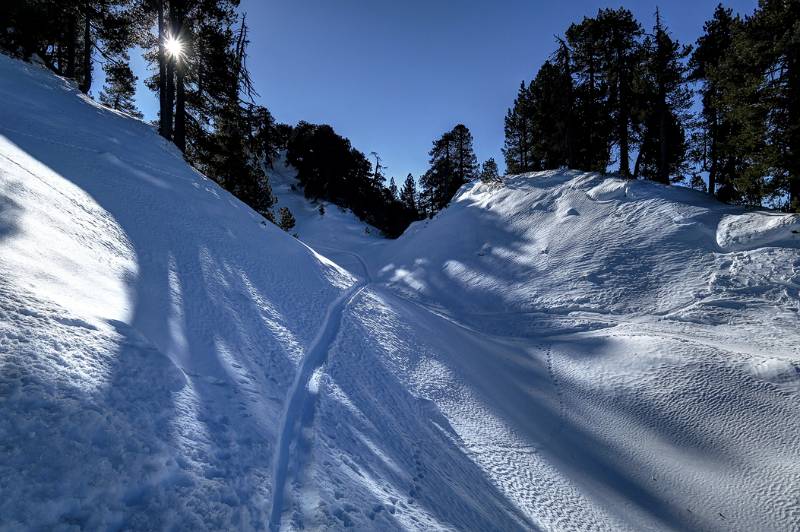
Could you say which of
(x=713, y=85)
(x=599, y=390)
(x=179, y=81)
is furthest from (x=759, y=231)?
(x=179, y=81)

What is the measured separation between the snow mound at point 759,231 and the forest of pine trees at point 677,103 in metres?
0.54

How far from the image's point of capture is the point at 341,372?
187 inches

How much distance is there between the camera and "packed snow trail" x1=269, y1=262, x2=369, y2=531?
97.4 inches

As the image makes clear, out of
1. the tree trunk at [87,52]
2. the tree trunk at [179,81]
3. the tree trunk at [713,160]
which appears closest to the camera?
the tree trunk at [179,81]

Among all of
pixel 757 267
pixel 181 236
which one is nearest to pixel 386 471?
pixel 181 236

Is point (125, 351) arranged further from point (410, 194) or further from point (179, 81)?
point (410, 194)

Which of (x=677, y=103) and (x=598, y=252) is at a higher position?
(x=677, y=103)

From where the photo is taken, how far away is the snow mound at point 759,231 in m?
7.92

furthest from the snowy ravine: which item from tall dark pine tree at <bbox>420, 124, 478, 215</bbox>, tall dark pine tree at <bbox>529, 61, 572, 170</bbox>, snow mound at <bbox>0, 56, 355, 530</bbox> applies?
tall dark pine tree at <bbox>420, 124, 478, 215</bbox>

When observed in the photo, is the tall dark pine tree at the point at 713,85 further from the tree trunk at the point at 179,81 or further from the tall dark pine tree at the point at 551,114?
the tree trunk at the point at 179,81

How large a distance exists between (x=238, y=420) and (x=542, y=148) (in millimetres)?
25272

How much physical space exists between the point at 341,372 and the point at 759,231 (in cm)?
1129

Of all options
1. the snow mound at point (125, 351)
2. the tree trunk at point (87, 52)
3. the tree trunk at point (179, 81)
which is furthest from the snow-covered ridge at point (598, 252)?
the tree trunk at point (87, 52)

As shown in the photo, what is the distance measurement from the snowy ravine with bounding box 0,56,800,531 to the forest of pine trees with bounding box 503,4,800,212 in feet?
6.98
